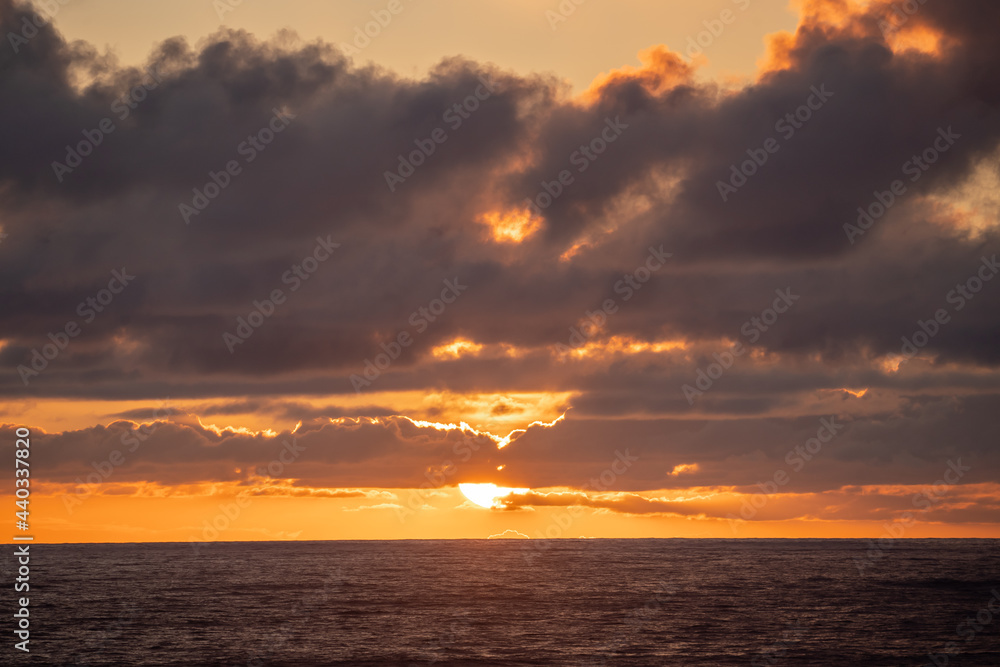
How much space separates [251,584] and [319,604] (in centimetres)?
6079

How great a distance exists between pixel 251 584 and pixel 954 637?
150 m

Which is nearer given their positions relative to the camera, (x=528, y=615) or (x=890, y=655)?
(x=890, y=655)

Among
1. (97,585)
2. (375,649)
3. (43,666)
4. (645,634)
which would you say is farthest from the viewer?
(97,585)

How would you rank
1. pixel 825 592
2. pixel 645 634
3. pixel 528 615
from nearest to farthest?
1. pixel 645 634
2. pixel 528 615
3. pixel 825 592

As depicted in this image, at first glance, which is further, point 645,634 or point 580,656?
point 645,634

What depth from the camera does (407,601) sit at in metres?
152

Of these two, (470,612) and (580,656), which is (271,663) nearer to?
(580,656)

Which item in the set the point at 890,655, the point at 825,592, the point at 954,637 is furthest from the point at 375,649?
the point at 825,592

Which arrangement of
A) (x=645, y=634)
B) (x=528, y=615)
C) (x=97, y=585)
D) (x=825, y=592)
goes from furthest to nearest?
(x=97, y=585)
(x=825, y=592)
(x=528, y=615)
(x=645, y=634)

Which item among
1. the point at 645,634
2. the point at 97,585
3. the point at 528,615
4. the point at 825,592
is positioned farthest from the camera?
the point at 97,585

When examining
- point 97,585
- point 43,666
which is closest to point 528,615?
point 43,666

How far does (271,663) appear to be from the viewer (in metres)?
89.2

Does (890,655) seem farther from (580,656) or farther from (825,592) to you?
(825,592)

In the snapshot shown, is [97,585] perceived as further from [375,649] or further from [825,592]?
[825,592]
